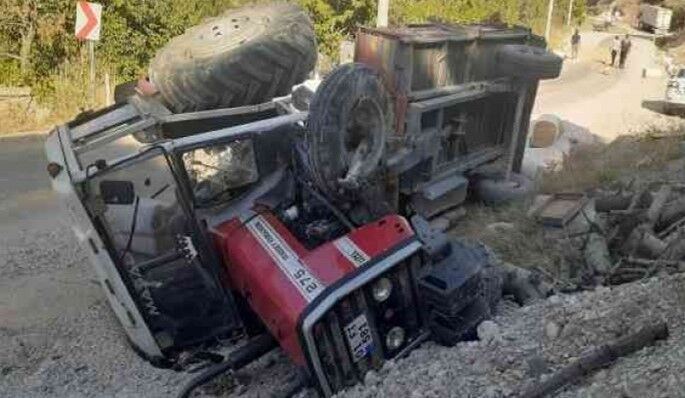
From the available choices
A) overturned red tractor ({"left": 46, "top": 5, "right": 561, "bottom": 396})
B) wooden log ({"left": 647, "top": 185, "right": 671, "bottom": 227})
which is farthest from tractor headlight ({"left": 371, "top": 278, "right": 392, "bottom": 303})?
wooden log ({"left": 647, "top": 185, "right": 671, "bottom": 227})

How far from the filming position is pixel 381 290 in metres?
4.72

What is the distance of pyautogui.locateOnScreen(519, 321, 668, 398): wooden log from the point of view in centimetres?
387

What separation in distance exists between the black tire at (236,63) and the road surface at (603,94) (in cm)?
860

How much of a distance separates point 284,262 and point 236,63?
6.02ft

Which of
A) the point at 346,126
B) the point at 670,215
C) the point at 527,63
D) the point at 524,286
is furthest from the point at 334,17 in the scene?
the point at 346,126

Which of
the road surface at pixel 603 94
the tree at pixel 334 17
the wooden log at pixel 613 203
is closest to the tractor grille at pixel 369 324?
the wooden log at pixel 613 203

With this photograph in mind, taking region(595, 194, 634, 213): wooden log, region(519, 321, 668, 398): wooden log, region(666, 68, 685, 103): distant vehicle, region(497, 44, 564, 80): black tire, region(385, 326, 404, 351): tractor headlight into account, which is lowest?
region(666, 68, 685, 103): distant vehicle

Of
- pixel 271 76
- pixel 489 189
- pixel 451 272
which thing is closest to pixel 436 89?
pixel 489 189

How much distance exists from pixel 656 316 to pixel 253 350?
259 cm

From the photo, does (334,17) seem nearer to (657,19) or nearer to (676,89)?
(676,89)

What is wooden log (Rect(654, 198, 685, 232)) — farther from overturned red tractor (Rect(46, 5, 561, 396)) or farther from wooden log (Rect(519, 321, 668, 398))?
wooden log (Rect(519, 321, 668, 398))

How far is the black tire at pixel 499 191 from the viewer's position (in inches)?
339

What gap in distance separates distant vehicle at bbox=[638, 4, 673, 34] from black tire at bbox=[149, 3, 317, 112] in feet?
121

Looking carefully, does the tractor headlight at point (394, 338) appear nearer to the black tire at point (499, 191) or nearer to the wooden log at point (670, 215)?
the wooden log at point (670, 215)
